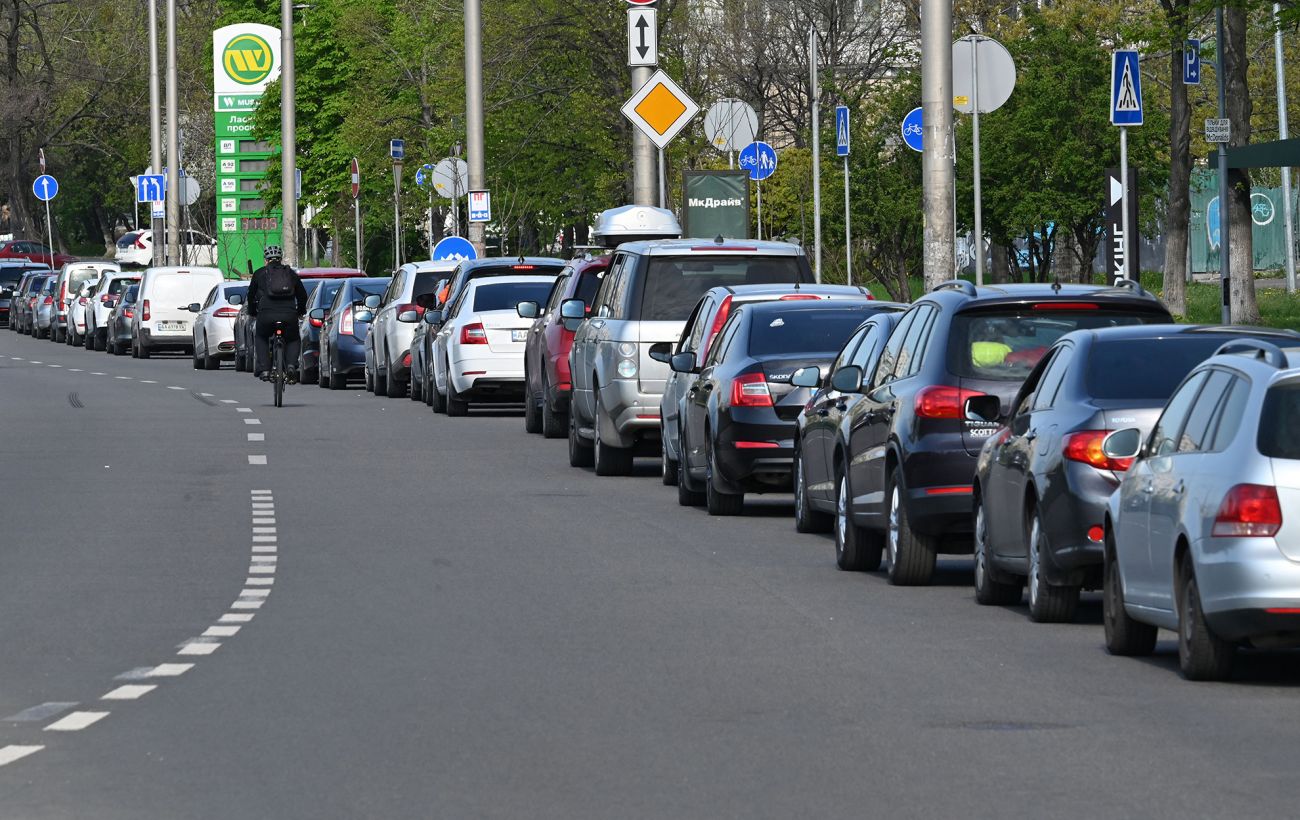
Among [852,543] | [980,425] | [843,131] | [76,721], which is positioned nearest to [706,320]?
[852,543]

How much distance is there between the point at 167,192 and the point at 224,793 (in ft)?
227

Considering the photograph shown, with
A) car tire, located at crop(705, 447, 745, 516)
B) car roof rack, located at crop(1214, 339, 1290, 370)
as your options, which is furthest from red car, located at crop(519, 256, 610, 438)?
car roof rack, located at crop(1214, 339, 1290, 370)

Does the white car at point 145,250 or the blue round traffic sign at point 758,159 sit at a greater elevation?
the white car at point 145,250

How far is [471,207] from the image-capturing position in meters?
42.6

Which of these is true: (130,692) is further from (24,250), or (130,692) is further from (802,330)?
(24,250)

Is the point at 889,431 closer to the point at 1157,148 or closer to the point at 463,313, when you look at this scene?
the point at 463,313

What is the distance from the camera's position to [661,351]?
21.9m

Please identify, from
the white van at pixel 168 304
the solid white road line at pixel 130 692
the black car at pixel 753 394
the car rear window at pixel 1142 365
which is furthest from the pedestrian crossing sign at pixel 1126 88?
the white van at pixel 168 304

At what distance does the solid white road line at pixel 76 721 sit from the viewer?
970 cm

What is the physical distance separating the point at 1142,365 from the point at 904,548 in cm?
216

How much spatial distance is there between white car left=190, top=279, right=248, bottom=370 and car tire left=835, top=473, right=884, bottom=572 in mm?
31828

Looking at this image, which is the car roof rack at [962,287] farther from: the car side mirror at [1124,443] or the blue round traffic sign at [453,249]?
the blue round traffic sign at [453,249]

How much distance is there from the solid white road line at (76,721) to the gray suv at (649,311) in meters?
12.6

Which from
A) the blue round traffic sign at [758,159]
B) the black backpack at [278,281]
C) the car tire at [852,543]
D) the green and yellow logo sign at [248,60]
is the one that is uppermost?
the green and yellow logo sign at [248,60]
